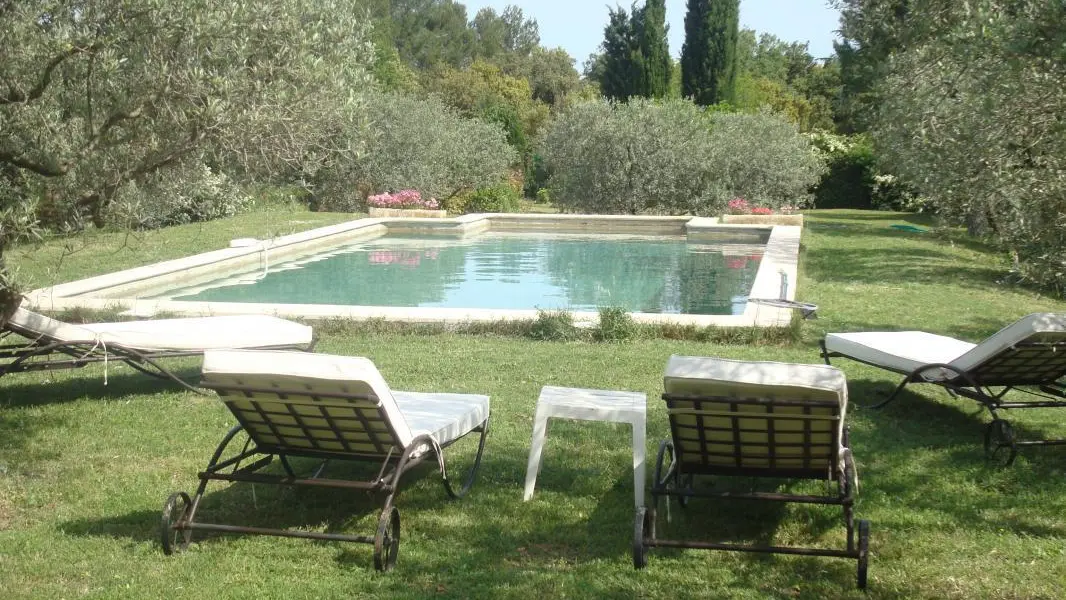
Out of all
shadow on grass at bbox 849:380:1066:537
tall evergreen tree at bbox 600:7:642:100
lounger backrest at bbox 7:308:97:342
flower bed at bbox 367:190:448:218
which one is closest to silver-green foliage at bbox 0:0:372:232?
lounger backrest at bbox 7:308:97:342

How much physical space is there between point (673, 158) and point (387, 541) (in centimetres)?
2095

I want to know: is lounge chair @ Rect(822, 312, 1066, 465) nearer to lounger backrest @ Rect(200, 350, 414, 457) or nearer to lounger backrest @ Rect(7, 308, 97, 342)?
lounger backrest @ Rect(200, 350, 414, 457)

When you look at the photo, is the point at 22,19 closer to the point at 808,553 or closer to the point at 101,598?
the point at 101,598

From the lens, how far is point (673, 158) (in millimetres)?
24000

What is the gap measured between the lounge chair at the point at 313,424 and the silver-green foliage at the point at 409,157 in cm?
2080

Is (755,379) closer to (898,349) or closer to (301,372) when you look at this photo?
(301,372)

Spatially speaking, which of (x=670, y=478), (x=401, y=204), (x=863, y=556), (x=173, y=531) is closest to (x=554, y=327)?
(x=670, y=478)

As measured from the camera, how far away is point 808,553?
363cm

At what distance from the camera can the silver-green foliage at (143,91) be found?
4750mm

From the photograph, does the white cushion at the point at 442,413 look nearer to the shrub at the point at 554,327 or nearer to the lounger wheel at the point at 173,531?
Answer: the lounger wheel at the point at 173,531

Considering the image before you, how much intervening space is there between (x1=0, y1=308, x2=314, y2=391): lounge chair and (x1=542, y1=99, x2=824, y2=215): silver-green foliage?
58.3ft

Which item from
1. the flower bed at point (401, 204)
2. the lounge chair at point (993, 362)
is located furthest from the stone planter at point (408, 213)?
the lounge chair at point (993, 362)

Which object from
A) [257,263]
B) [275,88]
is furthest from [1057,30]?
[257,263]

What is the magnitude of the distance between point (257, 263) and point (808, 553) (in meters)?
13.7
